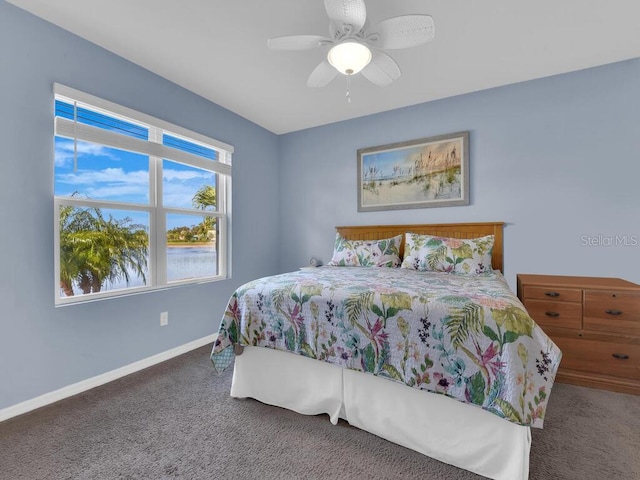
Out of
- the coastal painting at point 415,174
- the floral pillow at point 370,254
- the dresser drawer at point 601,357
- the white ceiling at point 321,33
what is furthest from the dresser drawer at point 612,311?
the white ceiling at point 321,33

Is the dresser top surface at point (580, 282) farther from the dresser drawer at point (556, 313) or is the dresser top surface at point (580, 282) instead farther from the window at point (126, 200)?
Result: the window at point (126, 200)

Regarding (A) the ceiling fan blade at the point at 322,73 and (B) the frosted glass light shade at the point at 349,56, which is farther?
(A) the ceiling fan blade at the point at 322,73

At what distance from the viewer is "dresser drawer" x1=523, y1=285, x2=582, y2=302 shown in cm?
215

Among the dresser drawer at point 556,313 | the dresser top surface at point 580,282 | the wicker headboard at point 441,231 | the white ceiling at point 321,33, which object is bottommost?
the dresser drawer at point 556,313

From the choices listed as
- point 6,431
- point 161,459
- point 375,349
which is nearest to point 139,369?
point 6,431

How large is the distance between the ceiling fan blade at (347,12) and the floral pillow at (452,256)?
6.06 feet

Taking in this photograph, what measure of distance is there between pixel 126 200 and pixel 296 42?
1.84 metres

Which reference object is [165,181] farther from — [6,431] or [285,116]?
[6,431]

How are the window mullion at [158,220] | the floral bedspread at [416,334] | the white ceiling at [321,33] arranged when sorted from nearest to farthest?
the floral bedspread at [416,334]
the white ceiling at [321,33]
the window mullion at [158,220]

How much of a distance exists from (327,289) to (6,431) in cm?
197

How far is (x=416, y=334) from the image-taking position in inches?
55.2

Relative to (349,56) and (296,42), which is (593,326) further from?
(296,42)

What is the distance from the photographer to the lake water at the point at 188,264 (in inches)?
109

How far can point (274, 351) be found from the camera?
1.87 metres
